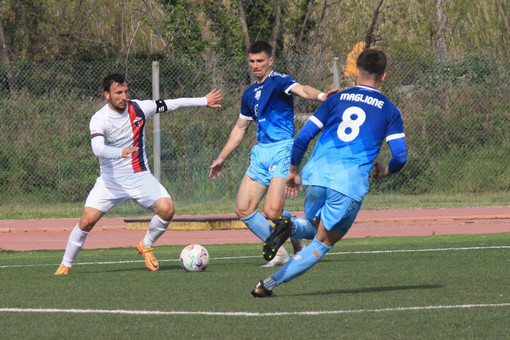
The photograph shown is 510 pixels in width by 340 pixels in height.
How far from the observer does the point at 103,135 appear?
8.80 meters

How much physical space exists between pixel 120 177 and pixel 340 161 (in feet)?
11.3

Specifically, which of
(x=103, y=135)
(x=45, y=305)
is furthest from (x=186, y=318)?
(x=103, y=135)

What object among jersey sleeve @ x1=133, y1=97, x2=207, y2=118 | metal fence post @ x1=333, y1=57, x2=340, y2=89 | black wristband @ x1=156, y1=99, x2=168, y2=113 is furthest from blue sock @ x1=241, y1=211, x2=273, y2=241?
metal fence post @ x1=333, y1=57, x2=340, y2=89

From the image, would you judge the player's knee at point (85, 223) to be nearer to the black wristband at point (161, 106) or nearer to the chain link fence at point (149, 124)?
the black wristband at point (161, 106)

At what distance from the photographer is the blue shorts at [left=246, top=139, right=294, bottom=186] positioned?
8945 mm

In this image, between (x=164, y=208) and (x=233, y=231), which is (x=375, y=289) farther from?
(x=233, y=231)

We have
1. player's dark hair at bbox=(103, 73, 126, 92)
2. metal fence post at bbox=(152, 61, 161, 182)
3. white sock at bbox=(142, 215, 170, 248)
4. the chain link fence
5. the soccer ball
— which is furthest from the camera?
the chain link fence

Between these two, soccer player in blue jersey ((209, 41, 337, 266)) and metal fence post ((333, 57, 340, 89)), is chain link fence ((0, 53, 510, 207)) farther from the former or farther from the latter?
soccer player in blue jersey ((209, 41, 337, 266))

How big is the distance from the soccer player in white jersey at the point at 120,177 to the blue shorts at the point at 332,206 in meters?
2.99

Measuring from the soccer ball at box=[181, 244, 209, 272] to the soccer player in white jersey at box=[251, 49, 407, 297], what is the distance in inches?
97.5

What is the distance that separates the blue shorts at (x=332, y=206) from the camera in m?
6.29

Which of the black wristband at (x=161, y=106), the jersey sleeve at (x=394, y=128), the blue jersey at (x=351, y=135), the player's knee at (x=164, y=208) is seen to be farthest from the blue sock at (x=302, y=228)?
the black wristband at (x=161, y=106)

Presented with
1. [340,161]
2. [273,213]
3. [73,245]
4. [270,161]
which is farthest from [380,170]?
[73,245]

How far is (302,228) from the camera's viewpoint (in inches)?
259
